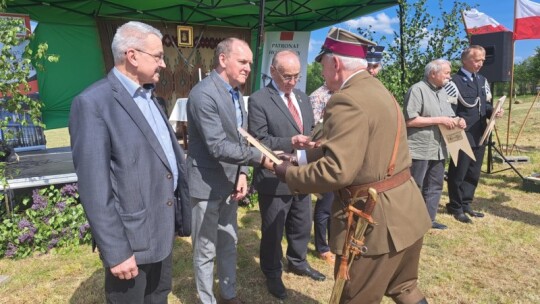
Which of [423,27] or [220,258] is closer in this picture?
[220,258]

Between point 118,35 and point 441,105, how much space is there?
11.3 feet

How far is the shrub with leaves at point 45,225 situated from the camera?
3.72m

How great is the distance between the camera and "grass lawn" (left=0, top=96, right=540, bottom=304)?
3.06m

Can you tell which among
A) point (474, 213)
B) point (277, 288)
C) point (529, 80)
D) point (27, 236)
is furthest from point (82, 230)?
point (529, 80)

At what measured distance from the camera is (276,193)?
2.90m

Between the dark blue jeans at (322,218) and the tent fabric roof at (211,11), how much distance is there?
5.17 m

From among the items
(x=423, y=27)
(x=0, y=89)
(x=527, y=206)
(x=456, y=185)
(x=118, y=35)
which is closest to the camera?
(x=118, y=35)

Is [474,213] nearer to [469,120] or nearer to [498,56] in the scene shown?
[469,120]

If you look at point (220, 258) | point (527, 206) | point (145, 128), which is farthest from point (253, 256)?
point (527, 206)

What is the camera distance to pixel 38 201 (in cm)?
401

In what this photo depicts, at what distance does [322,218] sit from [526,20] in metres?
6.41

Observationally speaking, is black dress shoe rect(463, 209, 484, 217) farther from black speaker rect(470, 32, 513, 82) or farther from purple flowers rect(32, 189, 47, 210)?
purple flowers rect(32, 189, 47, 210)

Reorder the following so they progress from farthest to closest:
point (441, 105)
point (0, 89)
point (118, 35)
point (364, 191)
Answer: point (441, 105) < point (0, 89) < point (364, 191) < point (118, 35)

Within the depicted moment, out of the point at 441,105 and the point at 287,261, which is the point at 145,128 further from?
the point at 441,105
